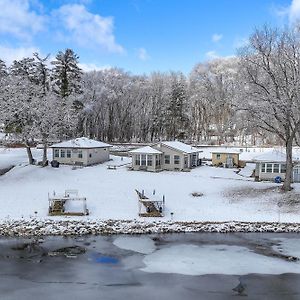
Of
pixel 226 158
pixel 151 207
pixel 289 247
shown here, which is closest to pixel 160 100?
pixel 226 158

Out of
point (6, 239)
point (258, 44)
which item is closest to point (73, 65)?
point (258, 44)

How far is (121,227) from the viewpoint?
25.7m

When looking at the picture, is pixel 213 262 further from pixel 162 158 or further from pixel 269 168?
pixel 162 158

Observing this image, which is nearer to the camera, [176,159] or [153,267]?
[153,267]

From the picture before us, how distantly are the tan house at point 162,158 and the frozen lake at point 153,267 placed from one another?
2060 centimetres

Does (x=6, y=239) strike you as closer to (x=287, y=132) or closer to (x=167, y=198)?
(x=167, y=198)

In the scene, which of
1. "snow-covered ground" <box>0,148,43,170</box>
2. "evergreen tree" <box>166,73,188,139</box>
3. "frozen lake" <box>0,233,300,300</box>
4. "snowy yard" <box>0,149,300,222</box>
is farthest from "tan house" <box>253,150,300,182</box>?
"evergreen tree" <box>166,73,188,139</box>

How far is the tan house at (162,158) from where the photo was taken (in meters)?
45.1

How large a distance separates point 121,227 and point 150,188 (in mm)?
10633

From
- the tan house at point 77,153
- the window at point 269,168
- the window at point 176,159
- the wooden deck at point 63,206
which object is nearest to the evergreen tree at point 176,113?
A: the tan house at point 77,153

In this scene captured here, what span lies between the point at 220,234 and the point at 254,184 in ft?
42.2

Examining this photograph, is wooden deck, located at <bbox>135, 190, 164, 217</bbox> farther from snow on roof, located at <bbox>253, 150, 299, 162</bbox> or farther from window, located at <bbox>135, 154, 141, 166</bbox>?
window, located at <bbox>135, 154, 141, 166</bbox>

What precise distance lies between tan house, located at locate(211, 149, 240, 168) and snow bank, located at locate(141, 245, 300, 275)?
89.6 feet

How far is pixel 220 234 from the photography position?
82.7 feet
